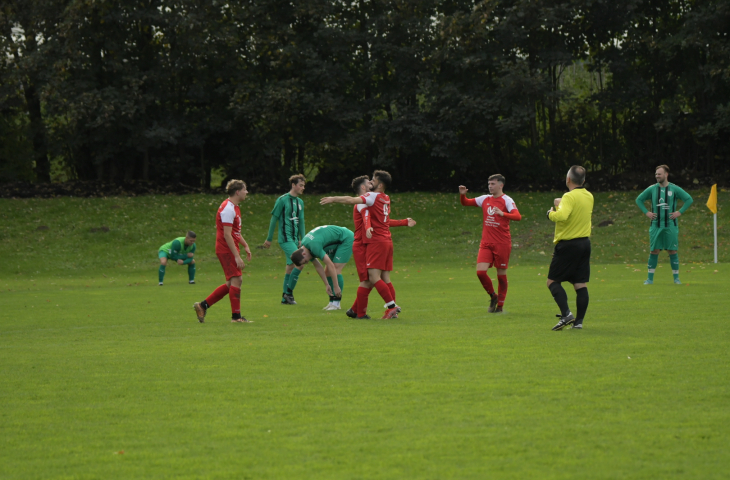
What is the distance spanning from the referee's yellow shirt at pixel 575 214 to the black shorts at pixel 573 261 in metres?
0.08

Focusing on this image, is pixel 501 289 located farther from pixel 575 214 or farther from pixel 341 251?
pixel 341 251

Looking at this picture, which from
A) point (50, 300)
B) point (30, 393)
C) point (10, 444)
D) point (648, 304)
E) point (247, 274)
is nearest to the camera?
point (10, 444)

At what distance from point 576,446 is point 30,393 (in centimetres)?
424

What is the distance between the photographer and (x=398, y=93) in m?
37.7

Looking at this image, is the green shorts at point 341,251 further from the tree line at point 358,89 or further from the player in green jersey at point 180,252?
the tree line at point 358,89

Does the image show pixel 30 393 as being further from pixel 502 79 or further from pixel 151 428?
pixel 502 79

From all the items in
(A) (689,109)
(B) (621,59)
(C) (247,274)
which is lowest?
(C) (247,274)

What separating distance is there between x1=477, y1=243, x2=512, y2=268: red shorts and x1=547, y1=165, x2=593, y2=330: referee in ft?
7.15

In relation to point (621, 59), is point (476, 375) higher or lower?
lower

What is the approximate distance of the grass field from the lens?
445 centimetres

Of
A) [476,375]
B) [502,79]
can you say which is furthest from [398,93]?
[476,375]

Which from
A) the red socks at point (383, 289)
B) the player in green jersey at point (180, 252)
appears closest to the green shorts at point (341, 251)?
the red socks at point (383, 289)

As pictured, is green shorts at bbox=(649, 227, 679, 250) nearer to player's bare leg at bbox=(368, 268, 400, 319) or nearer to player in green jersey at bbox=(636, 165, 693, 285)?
player in green jersey at bbox=(636, 165, 693, 285)

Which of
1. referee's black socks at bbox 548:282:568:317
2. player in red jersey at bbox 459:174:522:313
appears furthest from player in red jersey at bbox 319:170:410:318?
referee's black socks at bbox 548:282:568:317
